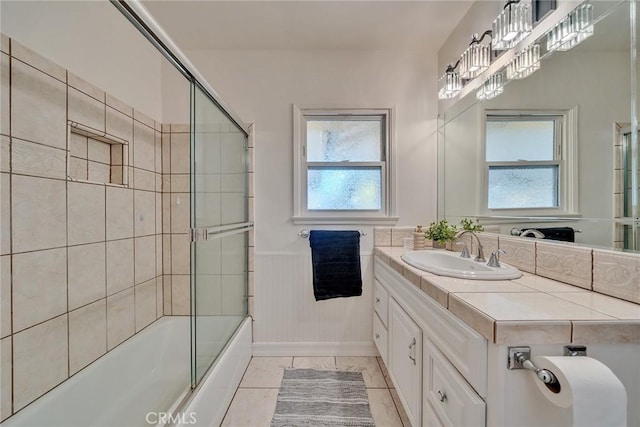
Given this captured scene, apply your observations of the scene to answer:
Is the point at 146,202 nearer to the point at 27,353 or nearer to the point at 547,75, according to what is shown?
the point at 27,353

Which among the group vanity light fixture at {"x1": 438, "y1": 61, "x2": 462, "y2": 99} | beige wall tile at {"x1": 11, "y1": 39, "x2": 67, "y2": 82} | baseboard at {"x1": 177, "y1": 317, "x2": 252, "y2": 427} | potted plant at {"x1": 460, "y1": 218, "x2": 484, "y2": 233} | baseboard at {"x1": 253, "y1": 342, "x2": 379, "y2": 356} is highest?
vanity light fixture at {"x1": 438, "y1": 61, "x2": 462, "y2": 99}

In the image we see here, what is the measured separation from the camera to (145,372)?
165 centimetres

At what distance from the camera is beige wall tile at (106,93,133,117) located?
1.59 metres

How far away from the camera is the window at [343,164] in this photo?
82.4 inches

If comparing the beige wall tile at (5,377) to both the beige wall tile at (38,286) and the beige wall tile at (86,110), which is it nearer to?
the beige wall tile at (38,286)

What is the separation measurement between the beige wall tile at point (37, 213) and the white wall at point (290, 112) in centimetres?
112

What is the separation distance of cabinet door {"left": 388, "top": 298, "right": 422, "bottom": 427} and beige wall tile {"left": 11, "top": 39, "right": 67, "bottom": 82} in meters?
2.01

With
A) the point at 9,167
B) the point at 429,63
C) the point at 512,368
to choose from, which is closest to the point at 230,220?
the point at 9,167

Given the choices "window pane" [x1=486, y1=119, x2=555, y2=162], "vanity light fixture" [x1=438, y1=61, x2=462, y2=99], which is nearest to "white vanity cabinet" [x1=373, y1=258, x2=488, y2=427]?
"window pane" [x1=486, y1=119, x2=555, y2=162]

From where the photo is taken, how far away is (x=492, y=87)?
58.4 inches

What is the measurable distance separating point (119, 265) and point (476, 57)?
2.50m

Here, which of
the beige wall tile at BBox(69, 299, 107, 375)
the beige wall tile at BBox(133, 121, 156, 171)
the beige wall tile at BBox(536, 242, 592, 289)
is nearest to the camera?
the beige wall tile at BBox(536, 242, 592, 289)

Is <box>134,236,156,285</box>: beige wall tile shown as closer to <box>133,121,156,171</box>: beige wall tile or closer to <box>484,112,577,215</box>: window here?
<box>133,121,156,171</box>: beige wall tile

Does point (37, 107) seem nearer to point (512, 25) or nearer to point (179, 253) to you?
point (179, 253)
